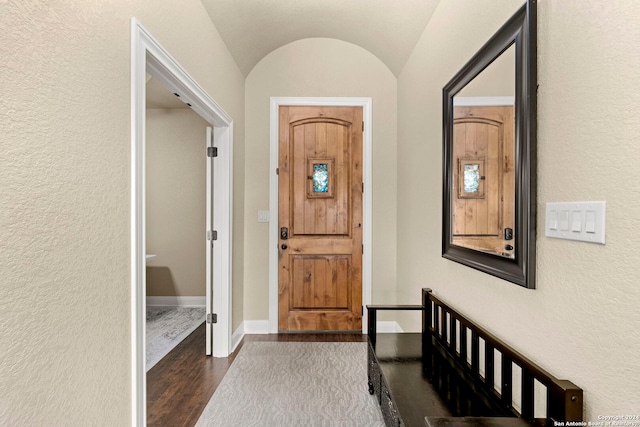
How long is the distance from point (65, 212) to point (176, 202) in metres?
3.52

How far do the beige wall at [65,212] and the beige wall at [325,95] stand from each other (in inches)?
74.5

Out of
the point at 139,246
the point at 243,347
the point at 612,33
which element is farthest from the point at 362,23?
the point at 243,347

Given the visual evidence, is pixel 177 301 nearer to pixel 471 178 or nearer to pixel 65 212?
pixel 65 212

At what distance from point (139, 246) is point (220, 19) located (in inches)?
71.0

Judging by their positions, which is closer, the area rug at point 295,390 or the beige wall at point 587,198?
the beige wall at point 587,198

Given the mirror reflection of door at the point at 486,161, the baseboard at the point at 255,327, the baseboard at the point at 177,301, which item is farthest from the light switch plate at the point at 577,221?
the baseboard at the point at 177,301

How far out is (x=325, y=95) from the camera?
132 inches

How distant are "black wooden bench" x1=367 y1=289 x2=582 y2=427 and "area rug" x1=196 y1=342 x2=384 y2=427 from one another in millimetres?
263

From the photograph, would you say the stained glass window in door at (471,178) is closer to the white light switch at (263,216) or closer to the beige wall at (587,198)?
the beige wall at (587,198)

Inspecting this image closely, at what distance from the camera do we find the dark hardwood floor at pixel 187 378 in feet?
6.54

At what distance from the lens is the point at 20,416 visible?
35.1 inches

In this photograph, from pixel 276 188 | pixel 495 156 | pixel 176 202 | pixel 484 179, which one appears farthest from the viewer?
pixel 176 202

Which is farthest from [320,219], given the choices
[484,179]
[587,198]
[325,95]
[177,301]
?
[587,198]

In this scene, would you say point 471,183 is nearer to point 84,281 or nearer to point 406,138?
point 406,138
